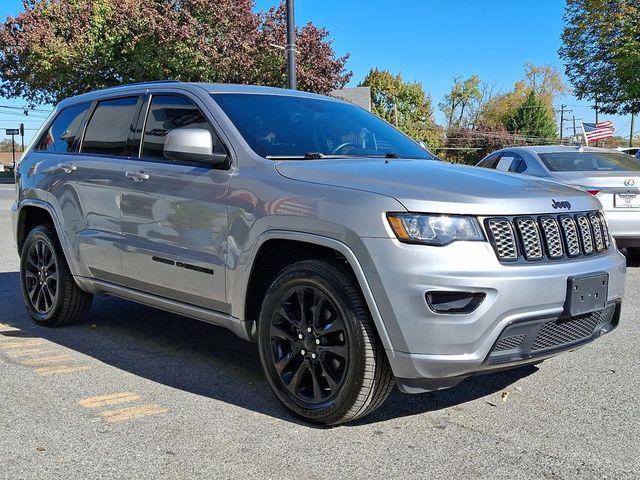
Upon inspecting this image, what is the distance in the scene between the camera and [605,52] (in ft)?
84.2

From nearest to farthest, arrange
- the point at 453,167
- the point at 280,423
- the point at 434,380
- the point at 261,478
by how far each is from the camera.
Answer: the point at 261,478, the point at 434,380, the point at 280,423, the point at 453,167

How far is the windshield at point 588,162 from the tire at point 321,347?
6.23m

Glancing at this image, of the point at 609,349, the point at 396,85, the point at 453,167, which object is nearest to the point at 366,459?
the point at 453,167

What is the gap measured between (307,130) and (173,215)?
101cm

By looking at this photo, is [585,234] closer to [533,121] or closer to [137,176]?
[137,176]

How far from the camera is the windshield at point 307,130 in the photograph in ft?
14.2

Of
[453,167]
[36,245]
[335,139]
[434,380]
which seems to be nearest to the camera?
[434,380]

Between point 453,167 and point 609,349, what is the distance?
2.09 m

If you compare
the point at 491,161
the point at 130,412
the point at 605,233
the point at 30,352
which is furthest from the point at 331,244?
the point at 491,161

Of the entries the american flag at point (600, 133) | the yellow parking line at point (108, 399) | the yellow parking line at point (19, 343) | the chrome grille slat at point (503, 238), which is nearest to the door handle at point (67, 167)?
the yellow parking line at point (19, 343)

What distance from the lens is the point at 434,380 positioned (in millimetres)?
3383

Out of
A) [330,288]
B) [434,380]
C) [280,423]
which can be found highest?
[330,288]

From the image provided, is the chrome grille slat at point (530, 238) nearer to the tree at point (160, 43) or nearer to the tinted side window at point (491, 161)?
the tinted side window at point (491, 161)

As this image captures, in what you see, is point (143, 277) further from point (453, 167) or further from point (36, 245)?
point (453, 167)
